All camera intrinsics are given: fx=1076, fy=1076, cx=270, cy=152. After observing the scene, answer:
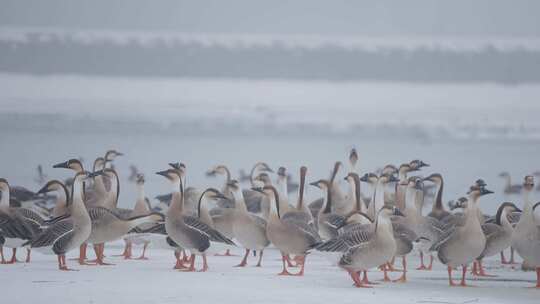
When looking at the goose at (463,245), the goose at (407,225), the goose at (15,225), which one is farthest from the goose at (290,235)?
the goose at (15,225)

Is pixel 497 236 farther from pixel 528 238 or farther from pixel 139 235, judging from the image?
pixel 139 235

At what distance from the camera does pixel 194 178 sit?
17.7m

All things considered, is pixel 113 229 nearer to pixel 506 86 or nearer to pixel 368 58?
pixel 506 86

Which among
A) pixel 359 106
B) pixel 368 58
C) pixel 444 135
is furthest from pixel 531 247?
pixel 368 58

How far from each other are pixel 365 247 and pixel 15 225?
3.13 metres

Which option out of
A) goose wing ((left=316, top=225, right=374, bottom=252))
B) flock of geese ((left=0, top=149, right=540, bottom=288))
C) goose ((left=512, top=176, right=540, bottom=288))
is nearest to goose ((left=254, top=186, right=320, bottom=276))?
flock of geese ((left=0, top=149, right=540, bottom=288))

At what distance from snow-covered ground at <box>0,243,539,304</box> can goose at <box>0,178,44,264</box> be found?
25 centimetres

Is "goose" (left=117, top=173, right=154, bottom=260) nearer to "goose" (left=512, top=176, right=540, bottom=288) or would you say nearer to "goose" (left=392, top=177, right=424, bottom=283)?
"goose" (left=392, top=177, right=424, bottom=283)

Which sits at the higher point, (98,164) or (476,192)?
(98,164)

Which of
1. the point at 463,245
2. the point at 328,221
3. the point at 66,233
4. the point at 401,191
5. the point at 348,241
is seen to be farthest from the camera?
the point at 401,191

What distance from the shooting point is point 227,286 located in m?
A: 8.27

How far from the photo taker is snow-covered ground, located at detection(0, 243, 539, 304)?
25.0 feet

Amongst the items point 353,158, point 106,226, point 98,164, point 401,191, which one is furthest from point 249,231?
point 353,158

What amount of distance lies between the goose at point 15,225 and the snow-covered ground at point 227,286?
0.82ft
